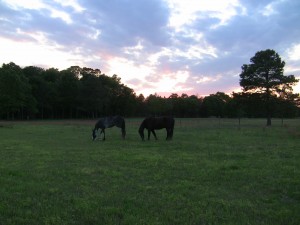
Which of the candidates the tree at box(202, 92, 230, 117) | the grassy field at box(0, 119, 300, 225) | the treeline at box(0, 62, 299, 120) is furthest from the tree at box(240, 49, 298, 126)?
the tree at box(202, 92, 230, 117)

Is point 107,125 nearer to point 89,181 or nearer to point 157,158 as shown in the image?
point 157,158

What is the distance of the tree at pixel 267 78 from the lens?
148ft

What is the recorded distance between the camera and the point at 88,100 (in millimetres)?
87500

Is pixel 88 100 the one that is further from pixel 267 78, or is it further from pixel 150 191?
pixel 150 191

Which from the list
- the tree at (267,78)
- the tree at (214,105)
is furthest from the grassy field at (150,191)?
the tree at (214,105)

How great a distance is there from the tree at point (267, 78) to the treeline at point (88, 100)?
0.86 m

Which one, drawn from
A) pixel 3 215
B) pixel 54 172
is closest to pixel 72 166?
pixel 54 172

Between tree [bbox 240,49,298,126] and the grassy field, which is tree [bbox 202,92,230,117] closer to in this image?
tree [bbox 240,49,298,126]

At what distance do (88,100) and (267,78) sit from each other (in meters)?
52.9

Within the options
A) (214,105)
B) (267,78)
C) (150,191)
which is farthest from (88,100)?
(150,191)

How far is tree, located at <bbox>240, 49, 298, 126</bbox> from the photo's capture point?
4509 cm

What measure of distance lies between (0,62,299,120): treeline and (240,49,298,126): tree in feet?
2.83

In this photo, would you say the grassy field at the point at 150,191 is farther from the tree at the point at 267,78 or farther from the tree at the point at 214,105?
the tree at the point at 214,105

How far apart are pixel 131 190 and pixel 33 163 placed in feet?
18.0
